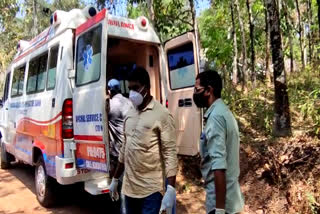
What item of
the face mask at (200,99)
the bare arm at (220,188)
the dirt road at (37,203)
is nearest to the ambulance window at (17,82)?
the dirt road at (37,203)

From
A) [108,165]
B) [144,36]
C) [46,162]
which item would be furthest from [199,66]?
[46,162]

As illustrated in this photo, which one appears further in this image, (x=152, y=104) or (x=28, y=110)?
(x=28, y=110)

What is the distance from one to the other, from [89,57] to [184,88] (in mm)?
1528

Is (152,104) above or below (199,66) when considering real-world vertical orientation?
below

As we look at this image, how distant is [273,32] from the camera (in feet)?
19.0

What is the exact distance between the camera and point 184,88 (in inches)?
195

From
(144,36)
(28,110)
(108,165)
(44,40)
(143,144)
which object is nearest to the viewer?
(143,144)

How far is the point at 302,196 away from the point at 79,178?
2741 millimetres

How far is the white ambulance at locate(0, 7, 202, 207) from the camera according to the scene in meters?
3.87

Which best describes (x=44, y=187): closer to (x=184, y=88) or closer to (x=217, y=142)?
(x=184, y=88)

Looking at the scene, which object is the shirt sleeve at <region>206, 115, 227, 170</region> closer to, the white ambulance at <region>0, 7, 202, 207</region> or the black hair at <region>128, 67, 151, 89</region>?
the black hair at <region>128, 67, 151, 89</region>

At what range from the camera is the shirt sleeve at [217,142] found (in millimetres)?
2027

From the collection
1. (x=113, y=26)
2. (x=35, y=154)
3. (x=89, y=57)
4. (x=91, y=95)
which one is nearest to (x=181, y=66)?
(x=113, y=26)

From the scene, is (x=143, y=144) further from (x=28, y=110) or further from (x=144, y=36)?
(x=28, y=110)
